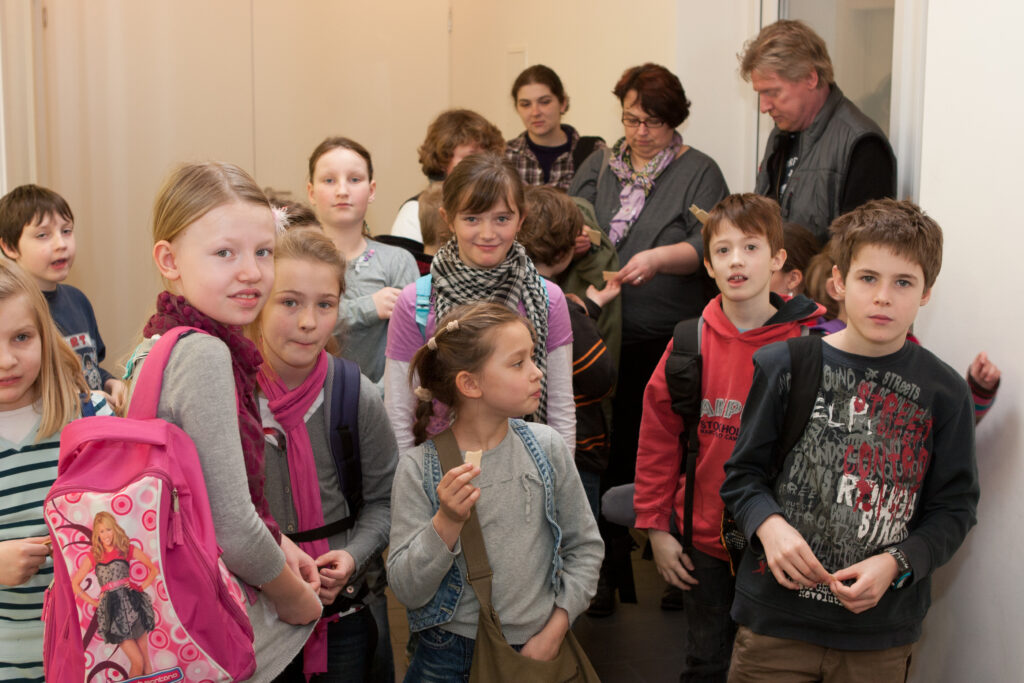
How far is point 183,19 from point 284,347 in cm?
442

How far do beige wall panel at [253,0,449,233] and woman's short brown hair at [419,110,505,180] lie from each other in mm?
2378

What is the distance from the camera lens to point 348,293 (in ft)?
10.6

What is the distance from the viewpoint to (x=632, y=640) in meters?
3.64

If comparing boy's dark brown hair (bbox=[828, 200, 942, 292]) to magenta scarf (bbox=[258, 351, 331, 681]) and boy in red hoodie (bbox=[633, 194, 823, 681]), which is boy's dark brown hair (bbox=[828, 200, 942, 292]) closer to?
boy in red hoodie (bbox=[633, 194, 823, 681])

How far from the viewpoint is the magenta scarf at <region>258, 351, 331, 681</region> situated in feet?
6.94

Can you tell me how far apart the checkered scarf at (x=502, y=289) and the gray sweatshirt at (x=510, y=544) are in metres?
0.54

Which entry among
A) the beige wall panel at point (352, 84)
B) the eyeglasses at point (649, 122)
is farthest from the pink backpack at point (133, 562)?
the beige wall panel at point (352, 84)

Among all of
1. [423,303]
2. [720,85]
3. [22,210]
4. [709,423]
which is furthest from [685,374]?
[720,85]

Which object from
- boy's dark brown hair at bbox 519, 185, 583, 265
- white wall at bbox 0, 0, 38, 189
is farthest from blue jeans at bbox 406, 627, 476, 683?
white wall at bbox 0, 0, 38, 189

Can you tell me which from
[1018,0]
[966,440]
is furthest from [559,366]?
[1018,0]

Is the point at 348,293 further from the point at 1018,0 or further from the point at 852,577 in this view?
the point at 1018,0

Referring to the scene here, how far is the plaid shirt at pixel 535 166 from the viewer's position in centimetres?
454

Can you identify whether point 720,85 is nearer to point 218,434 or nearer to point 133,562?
point 218,434

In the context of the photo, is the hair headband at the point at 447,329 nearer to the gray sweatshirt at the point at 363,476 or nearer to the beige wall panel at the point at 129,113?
the gray sweatshirt at the point at 363,476
